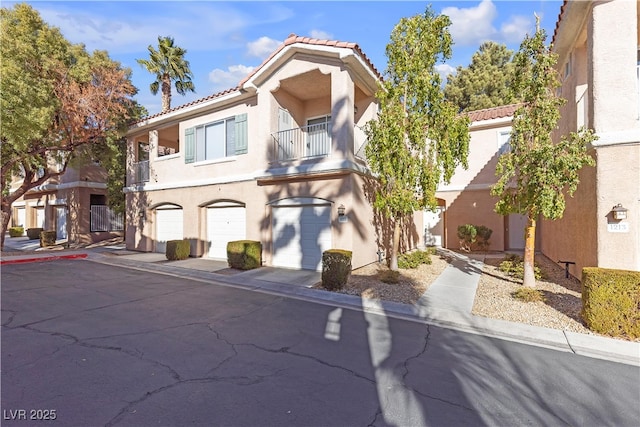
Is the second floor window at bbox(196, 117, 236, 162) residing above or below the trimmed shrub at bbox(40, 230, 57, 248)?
above

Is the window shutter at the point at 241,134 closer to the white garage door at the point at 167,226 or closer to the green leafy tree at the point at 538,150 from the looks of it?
the white garage door at the point at 167,226

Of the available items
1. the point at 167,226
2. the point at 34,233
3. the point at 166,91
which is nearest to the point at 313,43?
the point at 167,226

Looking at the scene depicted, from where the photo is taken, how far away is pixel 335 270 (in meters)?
7.98

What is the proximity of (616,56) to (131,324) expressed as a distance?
12.0 metres

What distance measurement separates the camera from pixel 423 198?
9.21m

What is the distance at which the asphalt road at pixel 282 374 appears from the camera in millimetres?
3064

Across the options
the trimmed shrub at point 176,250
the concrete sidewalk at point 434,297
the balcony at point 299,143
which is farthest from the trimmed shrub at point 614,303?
the trimmed shrub at point 176,250

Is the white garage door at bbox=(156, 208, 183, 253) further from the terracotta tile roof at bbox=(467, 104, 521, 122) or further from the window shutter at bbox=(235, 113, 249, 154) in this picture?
the terracotta tile roof at bbox=(467, 104, 521, 122)

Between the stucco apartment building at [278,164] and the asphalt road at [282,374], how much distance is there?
15.0 ft

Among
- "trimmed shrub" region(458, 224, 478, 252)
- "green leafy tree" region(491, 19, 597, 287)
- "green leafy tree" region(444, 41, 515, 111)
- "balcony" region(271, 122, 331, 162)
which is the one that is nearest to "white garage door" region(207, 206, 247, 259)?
"balcony" region(271, 122, 331, 162)

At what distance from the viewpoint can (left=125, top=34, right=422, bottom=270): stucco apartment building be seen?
9992mm

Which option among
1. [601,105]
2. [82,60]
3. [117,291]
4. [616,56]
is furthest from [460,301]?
[82,60]

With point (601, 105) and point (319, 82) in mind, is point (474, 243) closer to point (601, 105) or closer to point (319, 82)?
point (601, 105)

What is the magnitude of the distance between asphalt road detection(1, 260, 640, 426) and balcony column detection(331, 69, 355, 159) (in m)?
5.64
